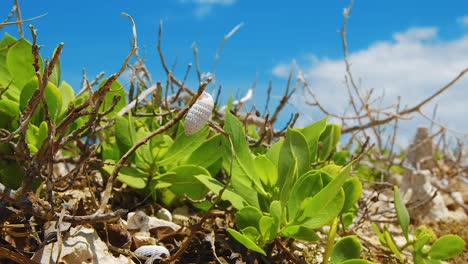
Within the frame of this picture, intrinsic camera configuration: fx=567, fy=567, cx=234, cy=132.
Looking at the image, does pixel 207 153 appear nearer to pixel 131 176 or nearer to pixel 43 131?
pixel 131 176

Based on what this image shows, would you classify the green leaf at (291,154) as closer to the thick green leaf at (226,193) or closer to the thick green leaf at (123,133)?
the thick green leaf at (226,193)

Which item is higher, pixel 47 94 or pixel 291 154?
pixel 47 94

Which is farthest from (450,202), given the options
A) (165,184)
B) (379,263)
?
(165,184)

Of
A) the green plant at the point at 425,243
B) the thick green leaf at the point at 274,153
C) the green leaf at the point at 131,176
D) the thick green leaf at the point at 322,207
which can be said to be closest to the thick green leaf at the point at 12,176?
the green leaf at the point at 131,176

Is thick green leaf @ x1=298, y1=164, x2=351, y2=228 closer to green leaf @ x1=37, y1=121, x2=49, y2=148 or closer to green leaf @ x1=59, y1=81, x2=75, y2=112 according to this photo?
green leaf @ x1=37, y1=121, x2=49, y2=148

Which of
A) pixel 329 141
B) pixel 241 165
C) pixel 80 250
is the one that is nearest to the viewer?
pixel 80 250

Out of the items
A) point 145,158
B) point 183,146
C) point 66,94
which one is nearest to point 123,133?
point 145,158
